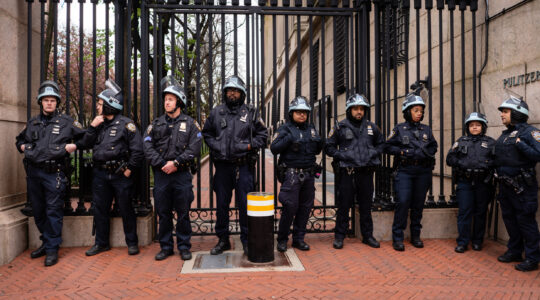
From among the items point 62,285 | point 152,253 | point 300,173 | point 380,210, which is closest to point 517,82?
point 380,210

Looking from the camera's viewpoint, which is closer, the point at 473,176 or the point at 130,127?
the point at 130,127

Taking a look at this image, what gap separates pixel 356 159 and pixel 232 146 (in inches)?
72.4

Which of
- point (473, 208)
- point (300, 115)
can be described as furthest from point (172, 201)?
point (473, 208)

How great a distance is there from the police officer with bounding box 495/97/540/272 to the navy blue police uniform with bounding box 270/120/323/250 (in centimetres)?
250

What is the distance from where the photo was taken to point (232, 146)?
201 inches

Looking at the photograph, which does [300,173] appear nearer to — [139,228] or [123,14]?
[139,228]

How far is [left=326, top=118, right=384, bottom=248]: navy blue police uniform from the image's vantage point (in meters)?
5.43

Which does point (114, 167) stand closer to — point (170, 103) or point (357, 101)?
point (170, 103)

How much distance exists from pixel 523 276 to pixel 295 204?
A: 299 cm

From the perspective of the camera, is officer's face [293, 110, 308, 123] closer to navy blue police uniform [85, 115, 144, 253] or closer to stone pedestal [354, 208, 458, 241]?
stone pedestal [354, 208, 458, 241]

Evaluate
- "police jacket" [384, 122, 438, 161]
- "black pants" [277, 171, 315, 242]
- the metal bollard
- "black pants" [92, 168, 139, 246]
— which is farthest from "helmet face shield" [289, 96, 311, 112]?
"black pants" [92, 168, 139, 246]

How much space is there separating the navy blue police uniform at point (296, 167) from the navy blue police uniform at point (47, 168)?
2.94 m

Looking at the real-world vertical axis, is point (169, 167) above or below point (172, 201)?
above

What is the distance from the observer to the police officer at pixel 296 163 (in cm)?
530
